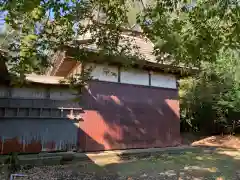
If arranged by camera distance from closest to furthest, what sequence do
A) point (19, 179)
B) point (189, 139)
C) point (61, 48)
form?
1. point (61, 48)
2. point (19, 179)
3. point (189, 139)

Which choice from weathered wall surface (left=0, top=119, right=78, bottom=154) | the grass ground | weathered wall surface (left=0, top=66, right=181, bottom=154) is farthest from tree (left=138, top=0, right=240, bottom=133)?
weathered wall surface (left=0, top=119, right=78, bottom=154)

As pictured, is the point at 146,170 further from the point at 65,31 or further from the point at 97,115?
the point at 65,31

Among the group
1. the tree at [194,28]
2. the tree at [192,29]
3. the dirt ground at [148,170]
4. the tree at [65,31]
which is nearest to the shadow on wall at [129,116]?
the dirt ground at [148,170]

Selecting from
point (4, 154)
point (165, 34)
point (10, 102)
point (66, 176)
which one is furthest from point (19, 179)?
point (165, 34)

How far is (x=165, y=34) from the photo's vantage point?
3834 millimetres

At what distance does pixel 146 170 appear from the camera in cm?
658

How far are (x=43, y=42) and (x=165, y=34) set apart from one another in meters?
2.16

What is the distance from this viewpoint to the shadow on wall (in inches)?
350

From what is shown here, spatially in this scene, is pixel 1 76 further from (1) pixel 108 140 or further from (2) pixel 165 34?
(2) pixel 165 34

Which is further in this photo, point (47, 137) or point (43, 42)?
point (47, 137)

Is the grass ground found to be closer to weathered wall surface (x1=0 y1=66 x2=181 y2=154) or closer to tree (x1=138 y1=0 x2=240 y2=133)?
weathered wall surface (x1=0 y1=66 x2=181 y2=154)

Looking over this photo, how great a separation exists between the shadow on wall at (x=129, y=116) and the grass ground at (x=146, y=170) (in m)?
1.30

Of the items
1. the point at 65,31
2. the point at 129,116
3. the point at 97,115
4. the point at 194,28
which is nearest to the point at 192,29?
the point at 194,28

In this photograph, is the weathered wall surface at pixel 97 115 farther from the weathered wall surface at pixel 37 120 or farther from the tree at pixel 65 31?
the tree at pixel 65 31
